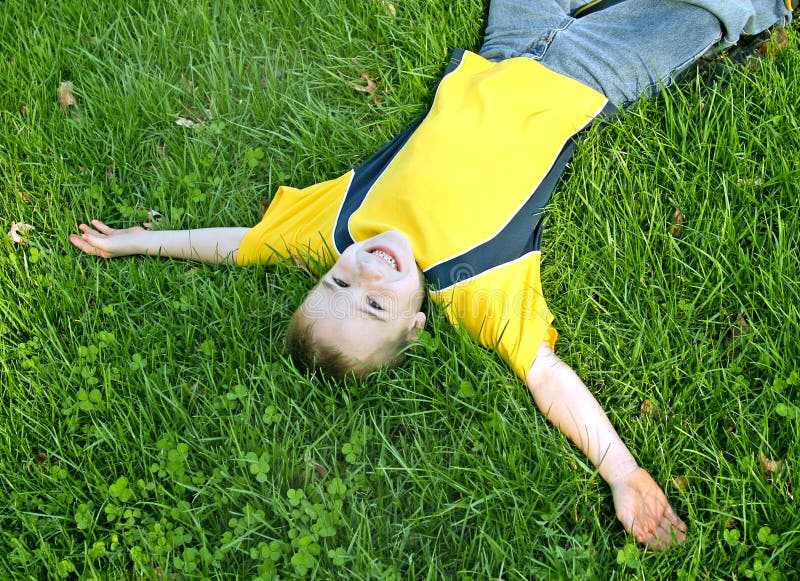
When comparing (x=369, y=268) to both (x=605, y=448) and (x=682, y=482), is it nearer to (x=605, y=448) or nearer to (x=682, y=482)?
(x=605, y=448)

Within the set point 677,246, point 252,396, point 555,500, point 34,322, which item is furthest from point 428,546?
point 34,322

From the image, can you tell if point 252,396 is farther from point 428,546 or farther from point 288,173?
point 288,173

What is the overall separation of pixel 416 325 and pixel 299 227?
710 millimetres

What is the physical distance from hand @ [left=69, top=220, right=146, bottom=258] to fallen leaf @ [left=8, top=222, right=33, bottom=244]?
0.21 metres

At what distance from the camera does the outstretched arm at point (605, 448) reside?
2.36m

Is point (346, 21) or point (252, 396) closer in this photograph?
point (252, 396)

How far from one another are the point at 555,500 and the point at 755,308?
1084 mm

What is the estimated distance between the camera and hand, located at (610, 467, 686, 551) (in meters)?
2.33

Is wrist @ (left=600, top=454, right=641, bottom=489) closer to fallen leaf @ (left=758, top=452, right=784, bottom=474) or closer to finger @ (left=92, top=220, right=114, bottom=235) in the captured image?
fallen leaf @ (left=758, top=452, right=784, bottom=474)

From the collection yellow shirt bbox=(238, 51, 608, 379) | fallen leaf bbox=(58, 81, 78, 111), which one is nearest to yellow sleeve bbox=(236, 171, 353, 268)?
yellow shirt bbox=(238, 51, 608, 379)

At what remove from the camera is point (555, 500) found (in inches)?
95.7

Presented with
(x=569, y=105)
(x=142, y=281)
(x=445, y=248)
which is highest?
(x=569, y=105)

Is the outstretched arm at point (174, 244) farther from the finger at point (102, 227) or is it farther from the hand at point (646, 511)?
the hand at point (646, 511)

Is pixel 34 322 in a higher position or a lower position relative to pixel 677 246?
lower
